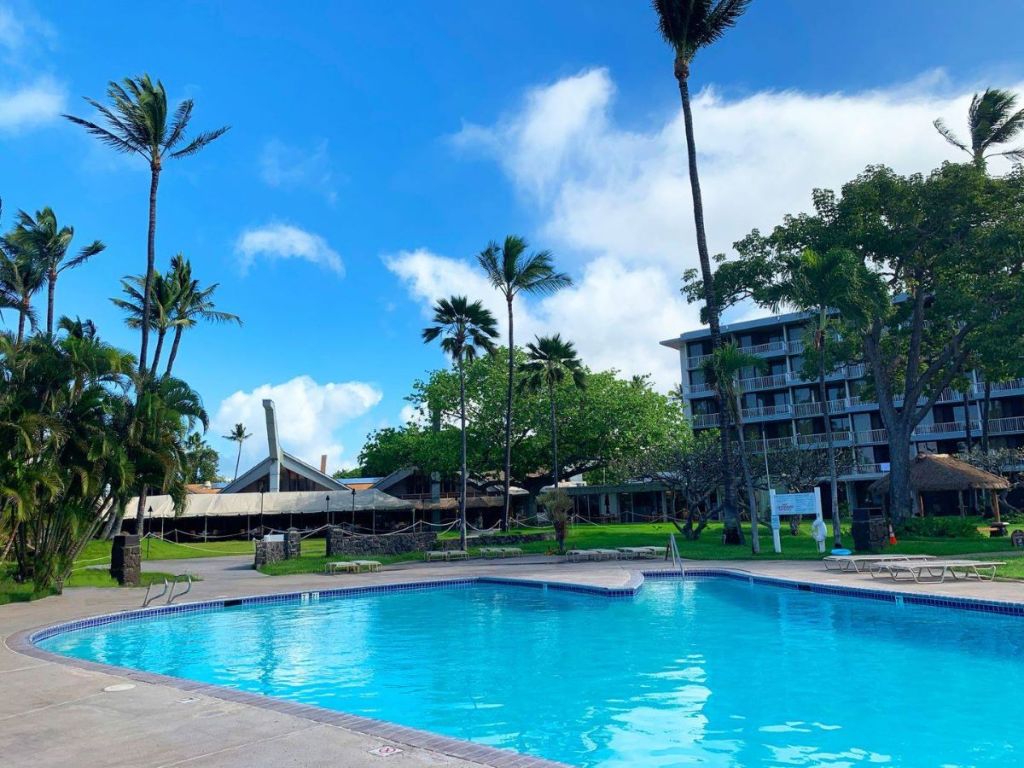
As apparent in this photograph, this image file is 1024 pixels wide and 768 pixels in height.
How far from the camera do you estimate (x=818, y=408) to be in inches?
2037

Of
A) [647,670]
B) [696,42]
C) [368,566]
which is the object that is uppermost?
[696,42]

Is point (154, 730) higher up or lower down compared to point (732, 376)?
lower down

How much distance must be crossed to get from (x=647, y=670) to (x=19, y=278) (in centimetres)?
3204

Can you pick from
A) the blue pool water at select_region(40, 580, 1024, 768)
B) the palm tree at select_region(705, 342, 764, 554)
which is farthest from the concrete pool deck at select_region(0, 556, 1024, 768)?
the palm tree at select_region(705, 342, 764, 554)

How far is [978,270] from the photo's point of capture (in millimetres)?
26188

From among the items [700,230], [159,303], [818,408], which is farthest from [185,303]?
[818,408]

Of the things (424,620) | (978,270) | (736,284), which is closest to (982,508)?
(978,270)

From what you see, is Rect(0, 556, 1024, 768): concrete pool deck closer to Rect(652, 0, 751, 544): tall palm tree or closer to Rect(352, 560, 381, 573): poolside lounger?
Rect(352, 560, 381, 573): poolside lounger

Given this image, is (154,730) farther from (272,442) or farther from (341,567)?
(272,442)

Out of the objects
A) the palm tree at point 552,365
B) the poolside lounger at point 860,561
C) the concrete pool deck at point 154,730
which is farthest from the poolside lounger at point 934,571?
the palm tree at point 552,365

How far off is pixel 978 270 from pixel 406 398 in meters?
31.9

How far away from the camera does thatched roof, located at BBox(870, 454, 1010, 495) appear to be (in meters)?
29.8

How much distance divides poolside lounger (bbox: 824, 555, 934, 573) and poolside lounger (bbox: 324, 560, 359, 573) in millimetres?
13186

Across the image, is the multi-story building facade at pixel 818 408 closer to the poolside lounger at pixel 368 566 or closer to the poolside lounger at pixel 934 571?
the poolside lounger at pixel 368 566
